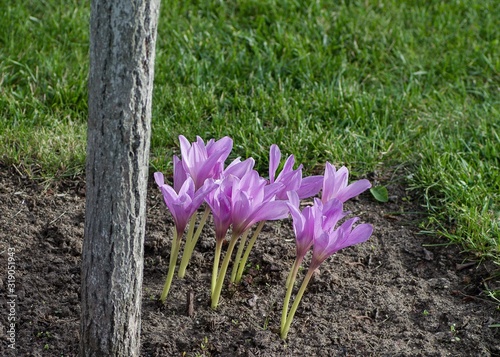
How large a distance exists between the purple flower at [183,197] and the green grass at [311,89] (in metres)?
1.09

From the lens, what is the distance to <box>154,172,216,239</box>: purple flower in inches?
116

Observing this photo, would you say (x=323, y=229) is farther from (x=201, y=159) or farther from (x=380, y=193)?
(x=380, y=193)

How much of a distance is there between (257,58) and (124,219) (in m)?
Answer: 2.64

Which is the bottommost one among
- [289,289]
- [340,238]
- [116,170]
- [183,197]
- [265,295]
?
[265,295]

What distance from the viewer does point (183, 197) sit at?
117 inches

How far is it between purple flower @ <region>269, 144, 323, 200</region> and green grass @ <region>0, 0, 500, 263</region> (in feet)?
2.89

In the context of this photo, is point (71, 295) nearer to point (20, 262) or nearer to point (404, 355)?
point (20, 262)

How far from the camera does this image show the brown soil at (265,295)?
3107 millimetres

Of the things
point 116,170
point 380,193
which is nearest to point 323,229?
point 116,170

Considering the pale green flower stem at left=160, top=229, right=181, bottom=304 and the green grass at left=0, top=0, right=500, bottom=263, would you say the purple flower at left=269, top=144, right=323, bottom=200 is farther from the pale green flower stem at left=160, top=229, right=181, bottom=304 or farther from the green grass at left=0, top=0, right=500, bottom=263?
the green grass at left=0, top=0, right=500, bottom=263

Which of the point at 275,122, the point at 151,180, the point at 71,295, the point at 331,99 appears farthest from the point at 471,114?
the point at 71,295

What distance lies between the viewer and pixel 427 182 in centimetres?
411

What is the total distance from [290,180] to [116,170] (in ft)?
2.78

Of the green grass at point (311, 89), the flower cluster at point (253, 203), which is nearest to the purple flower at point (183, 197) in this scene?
the flower cluster at point (253, 203)
